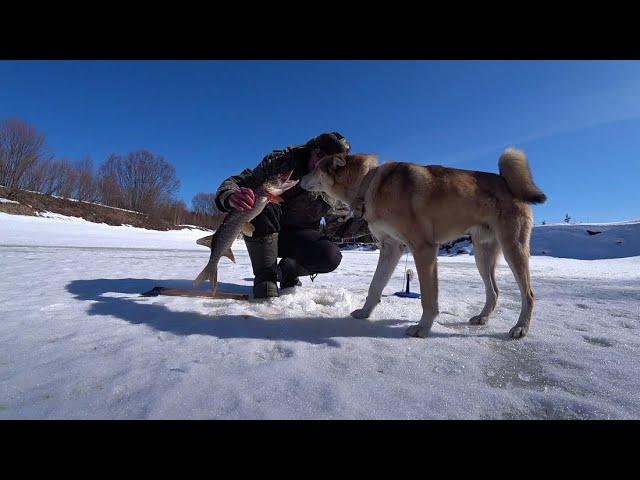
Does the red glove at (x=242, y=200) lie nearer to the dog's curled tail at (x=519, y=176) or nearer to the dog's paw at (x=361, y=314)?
the dog's paw at (x=361, y=314)

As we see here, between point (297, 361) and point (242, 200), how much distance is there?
2.11 metres

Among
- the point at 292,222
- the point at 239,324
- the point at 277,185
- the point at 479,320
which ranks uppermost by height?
the point at 277,185

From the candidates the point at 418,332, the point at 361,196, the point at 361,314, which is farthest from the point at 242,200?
the point at 418,332

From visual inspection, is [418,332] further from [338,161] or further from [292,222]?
[292,222]

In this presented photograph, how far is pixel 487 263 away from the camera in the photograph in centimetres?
315

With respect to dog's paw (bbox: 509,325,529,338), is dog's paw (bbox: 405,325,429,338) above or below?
below

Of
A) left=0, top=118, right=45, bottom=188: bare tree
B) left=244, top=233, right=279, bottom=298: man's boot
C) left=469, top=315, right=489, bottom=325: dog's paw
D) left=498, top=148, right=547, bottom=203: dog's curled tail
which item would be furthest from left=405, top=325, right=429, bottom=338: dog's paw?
left=0, top=118, right=45, bottom=188: bare tree

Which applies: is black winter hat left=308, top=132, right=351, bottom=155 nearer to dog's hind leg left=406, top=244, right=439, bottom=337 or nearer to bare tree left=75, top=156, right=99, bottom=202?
dog's hind leg left=406, top=244, right=439, bottom=337

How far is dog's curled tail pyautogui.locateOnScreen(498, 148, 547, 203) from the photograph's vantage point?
278 centimetres

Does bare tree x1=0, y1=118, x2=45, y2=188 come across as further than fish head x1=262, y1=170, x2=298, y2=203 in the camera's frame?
Yes

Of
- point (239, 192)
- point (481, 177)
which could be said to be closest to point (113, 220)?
point (239, 192)

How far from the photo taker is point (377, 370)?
1.72 meters

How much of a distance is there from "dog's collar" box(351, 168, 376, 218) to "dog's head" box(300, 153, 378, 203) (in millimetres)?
197
